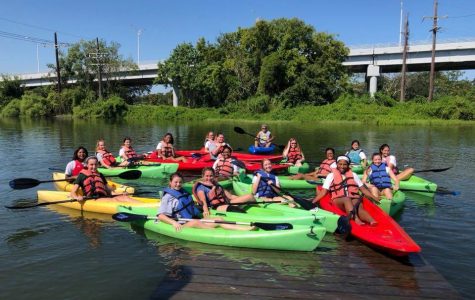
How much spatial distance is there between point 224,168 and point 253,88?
111 ft

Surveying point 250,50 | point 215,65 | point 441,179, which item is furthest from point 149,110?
point 441,179

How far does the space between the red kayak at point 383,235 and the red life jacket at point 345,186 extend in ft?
0.73

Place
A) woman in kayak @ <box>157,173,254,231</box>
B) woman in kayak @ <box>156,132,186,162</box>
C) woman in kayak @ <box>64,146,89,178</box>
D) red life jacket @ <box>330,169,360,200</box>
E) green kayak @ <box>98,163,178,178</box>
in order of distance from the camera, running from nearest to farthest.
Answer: woman in kayak @ <box>157,173,254,231</box>, red life jacket @ <box>330,169,360,200</box>, woman in kayak @ <box>64,146,89,178</box>, green kayak @ <box>98,163,178,178</box>, woman in kayak @ <box>156,132,186,162</box>

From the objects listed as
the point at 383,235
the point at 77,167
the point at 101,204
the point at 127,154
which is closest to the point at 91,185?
the point at 101,204

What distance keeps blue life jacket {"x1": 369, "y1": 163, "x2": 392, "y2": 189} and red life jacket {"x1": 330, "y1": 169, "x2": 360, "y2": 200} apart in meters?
1.58

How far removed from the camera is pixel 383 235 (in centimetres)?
620

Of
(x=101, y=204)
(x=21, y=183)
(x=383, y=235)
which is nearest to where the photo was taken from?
(x=383, y=235)

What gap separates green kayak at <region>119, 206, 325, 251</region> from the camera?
6.06 m

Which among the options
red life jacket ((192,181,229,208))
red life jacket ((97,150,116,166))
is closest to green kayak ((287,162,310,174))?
red life jacket ((192,181,229,208))

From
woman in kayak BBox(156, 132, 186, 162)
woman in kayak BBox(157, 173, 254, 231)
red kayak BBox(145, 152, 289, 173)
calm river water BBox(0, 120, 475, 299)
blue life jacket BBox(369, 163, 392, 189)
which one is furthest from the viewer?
woman in kayak BBox(156, 132, 186, 162)

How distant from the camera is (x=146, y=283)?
5.53m

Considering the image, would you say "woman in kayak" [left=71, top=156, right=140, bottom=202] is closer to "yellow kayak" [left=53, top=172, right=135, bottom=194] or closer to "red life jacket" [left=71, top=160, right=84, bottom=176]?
"yellow kayak" [left=53, top=172, right=135, bottom=194]

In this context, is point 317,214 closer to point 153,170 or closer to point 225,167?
point 225,167

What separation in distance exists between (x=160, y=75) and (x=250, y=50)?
13070 mm
